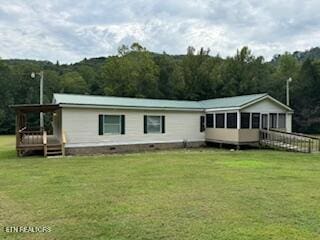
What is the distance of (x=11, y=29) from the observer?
2656 cm

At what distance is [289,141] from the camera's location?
745 inches

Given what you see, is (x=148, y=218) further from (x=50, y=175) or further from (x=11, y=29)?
(x=11, y=29)

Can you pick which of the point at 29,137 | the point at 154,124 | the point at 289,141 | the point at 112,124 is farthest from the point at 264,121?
the point at 29,137

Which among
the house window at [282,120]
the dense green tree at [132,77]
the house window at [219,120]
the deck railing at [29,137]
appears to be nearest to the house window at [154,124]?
the house window at [219,120]

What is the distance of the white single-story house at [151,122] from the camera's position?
1698cm

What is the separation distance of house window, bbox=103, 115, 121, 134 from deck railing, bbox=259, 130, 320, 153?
820 centimetres

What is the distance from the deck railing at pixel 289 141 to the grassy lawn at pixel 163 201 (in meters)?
6.53

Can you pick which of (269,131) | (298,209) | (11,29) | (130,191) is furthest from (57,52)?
(298,209)

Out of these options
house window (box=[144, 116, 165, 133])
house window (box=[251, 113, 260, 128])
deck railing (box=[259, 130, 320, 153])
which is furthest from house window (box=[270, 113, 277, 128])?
house window (box=[144, 116, 165, 133])

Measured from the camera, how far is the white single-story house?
55.7ft

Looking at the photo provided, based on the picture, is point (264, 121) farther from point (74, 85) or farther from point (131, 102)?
point (74, 85)

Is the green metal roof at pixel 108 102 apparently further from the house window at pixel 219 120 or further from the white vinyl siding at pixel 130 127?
the house window at pixel 219 120

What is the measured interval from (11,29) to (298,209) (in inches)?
1030

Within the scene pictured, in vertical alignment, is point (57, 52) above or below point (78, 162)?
above
